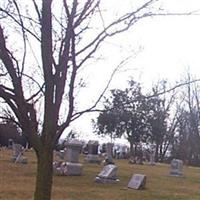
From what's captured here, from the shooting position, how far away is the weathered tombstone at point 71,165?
22.6 metres

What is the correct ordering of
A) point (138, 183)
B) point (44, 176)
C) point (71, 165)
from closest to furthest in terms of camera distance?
point (44, 176), point (138, 183), point (71, 165)

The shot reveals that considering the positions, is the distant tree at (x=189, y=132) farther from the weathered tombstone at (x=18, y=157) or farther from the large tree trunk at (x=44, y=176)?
the large tree trunk at (x=44, y=176)

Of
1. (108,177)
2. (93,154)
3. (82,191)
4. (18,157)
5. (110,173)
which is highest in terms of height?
(93,154)

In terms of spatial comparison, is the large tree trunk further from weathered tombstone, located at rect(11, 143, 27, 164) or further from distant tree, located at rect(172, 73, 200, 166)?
distant tree, located at rect(172, 73, 200, 166)

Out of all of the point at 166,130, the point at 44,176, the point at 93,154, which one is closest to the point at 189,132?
the point at 166,130

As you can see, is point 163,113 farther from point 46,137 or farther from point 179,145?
point 46,137

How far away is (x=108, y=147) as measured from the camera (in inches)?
1427

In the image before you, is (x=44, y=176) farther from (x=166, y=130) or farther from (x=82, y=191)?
(x=166, y=130)

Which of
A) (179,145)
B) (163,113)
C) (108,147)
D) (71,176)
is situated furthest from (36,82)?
(179,145)

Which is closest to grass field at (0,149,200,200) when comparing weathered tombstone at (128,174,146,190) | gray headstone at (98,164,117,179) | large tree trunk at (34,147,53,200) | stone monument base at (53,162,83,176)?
weathered tombstone at (128,174,146,190)

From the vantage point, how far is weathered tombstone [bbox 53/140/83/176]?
22.6 meters

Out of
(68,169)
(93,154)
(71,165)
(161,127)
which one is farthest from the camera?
(161,127)

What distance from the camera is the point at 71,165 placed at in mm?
22766

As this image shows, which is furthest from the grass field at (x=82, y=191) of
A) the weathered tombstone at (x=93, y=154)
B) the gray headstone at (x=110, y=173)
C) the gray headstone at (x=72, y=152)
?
the weathered tombstone at (x=93, y=154)
